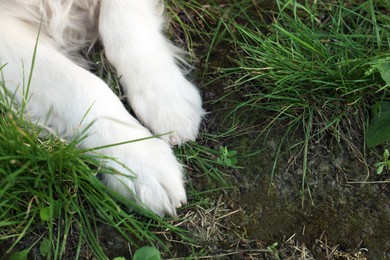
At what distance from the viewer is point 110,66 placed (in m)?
2.19

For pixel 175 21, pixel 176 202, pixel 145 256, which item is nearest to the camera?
pixel 145 256

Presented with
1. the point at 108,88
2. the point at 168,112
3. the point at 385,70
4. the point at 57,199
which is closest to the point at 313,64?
the point at 385,70

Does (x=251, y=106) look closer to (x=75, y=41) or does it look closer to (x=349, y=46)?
(x=349, y=46)

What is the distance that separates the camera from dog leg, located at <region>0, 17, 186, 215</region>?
6.13ft

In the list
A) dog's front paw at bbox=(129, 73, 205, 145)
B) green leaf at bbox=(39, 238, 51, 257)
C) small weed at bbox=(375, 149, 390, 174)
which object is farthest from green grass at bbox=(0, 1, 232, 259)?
small weed at bbox=(375, 149, 390, 174)

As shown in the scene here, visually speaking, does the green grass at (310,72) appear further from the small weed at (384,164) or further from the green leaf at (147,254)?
the green leaf at (147,254)

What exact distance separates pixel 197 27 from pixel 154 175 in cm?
82

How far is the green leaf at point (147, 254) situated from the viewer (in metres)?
1.77

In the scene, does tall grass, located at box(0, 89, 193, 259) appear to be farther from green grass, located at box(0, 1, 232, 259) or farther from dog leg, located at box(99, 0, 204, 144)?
dog leg, located at box(99, 0, 204, 144)

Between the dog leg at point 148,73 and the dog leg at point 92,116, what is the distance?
9 centimetres

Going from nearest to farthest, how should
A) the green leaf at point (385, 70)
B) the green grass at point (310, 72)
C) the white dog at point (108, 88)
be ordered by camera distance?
1. the white dog at point (108, 88)
2. the green leaf at point (385, 70)
3. the green grass at point (310, 72)

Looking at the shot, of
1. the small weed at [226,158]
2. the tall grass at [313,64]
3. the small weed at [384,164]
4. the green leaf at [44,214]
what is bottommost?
the small weed at [384,164]

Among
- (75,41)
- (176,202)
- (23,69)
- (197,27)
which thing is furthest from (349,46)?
(23,69)

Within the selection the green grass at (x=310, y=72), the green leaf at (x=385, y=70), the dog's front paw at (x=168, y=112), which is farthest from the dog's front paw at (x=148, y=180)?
the green leaf at (x=385, y=70)
